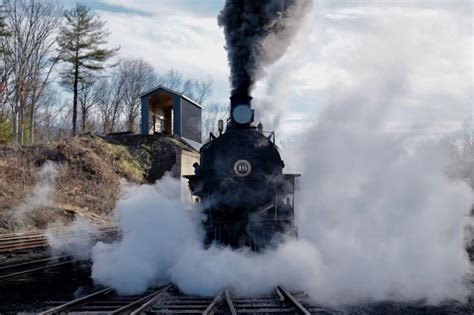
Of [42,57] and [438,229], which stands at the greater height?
[42,57]

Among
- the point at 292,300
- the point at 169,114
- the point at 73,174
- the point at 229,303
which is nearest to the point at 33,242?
the point at 229,303

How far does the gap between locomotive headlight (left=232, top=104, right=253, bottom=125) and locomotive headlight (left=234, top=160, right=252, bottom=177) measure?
2.88 ft

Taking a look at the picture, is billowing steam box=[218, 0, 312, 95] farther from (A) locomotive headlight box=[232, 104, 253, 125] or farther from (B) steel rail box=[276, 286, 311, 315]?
(B) steel rail box=[276, 286, 311, 315]

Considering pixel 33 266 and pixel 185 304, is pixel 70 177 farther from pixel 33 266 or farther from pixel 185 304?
pixel 185 304

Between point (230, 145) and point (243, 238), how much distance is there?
5.91ft

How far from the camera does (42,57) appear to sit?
33781 mm

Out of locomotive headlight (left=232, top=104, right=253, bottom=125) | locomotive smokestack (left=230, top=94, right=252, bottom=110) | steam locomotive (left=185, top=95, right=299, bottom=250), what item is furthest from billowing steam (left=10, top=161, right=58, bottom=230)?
locomotive headlight (left=232, top=104, right=253, bottom=125)

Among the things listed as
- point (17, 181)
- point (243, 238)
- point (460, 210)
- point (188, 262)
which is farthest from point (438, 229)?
point (17, 181)

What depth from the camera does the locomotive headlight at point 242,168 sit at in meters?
9.87

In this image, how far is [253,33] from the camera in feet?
36.9

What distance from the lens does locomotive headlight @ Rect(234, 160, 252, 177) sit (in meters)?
9.87

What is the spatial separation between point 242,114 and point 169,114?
30.5m

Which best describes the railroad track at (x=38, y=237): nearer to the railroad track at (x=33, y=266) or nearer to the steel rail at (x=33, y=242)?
the steel rail at (x=33, y=242)

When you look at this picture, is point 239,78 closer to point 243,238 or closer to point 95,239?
point 243,238
